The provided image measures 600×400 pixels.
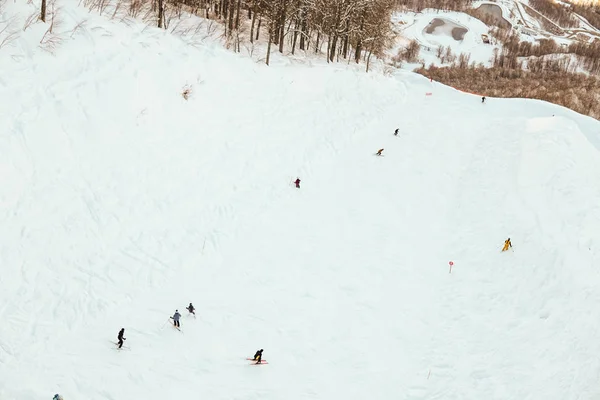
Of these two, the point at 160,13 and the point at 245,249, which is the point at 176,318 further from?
the point at 160,13

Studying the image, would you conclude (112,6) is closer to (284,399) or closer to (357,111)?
(357,111)

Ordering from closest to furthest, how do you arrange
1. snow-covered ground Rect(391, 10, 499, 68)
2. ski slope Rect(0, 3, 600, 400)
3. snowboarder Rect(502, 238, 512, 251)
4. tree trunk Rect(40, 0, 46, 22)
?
ski slope Rect(0, 3, 600, 400)
tree trunk Rect(40, 0, 46, 22)
snowboarder Rect(502, 238, 512, 251)
snow-covered ground Rect(391, 10, 499, 68)

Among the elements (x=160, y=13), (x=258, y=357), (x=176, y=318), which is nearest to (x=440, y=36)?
(x=160, y=13)

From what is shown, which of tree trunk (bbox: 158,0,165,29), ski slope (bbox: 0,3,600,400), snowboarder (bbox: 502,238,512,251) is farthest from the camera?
tree trunk (bbox: 158,0,165,29)

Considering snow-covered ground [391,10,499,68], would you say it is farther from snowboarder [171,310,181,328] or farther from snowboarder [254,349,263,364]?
snowboarder [171,310,181,328]

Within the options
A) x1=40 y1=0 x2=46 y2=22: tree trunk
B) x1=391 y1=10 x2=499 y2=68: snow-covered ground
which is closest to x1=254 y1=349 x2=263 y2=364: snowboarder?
x1=40 y1=0 x2=46 y2=22: tree trunk

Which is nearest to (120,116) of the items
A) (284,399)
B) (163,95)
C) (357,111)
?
(163,95)

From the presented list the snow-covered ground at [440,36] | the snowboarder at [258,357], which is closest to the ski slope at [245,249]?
the snowboarder at [258,357]

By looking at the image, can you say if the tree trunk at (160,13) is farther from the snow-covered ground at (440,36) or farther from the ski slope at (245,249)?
the snow-covered ground at (440,36)
